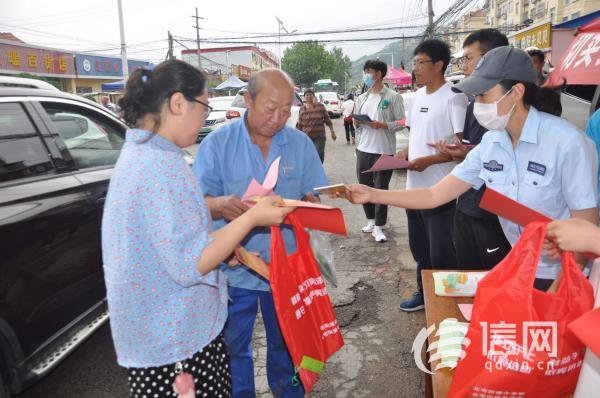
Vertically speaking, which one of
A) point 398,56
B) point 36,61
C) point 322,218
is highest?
point 398,56

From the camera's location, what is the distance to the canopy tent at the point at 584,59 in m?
3.01

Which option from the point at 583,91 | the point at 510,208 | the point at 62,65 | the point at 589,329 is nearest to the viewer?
the point at 589,329

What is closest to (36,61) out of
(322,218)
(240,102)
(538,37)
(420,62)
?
(538,37)

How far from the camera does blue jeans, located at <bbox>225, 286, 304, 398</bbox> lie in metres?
2.15

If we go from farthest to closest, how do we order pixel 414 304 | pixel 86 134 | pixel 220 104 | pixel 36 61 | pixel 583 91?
pixel 36 61, pixel 220 104, pixel 583 91, pixel 414 304, pixel 86 134

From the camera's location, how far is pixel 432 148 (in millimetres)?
3314

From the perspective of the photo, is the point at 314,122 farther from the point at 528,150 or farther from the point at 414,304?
the point at 528,150

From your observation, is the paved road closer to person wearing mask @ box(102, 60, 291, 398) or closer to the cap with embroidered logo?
person wearing mask @ box(102, 60, 291, 398)

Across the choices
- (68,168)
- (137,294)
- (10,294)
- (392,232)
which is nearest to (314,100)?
(392,232)

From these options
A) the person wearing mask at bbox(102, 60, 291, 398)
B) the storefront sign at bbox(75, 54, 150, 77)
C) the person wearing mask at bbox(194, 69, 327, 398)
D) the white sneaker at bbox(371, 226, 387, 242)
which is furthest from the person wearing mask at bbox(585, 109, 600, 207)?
the storefront sign at bbox(75, 54, 150, 77)

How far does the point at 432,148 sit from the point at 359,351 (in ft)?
5.05

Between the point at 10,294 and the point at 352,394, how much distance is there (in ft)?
6.09

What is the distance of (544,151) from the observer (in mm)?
1680

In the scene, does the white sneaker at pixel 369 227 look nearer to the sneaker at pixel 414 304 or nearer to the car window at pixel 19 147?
the sneaker at pixel 414 304
